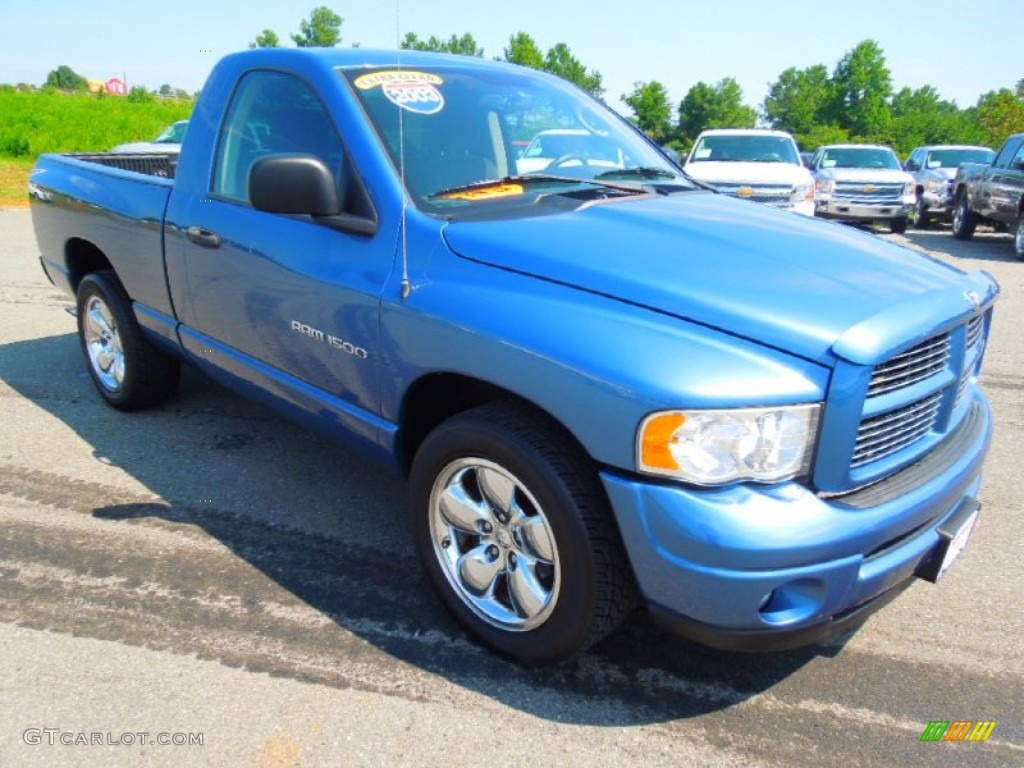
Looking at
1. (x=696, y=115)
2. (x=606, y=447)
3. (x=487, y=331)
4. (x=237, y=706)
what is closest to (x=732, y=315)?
(x=606, y=447)

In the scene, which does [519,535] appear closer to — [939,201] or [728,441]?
[728,441]

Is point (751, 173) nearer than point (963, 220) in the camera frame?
Yes

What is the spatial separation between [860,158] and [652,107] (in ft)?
110

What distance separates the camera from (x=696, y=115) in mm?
49344

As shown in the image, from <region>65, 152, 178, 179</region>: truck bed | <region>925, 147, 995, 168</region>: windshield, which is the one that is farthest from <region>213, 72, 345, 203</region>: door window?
<region>925, 147, 995, 168</region>: windshield

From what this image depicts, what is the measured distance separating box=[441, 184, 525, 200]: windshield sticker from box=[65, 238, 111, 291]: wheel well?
2.92 meters

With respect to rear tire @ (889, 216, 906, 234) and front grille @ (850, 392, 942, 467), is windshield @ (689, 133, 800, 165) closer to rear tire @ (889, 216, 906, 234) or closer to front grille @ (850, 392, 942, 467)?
rear tire @ (889, 216, 906, 234)

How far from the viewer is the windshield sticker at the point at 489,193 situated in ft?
9.23

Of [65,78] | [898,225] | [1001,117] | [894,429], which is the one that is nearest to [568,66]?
[1001,117]

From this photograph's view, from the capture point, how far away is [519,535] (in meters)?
2.44

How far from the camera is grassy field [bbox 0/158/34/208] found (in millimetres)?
16453

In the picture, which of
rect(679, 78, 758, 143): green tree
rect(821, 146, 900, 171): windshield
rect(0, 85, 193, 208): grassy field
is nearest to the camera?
rect(821, 146, 900, 171): windshield

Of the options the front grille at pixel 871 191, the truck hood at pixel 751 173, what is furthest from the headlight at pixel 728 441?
the front grille at pixel 871 191

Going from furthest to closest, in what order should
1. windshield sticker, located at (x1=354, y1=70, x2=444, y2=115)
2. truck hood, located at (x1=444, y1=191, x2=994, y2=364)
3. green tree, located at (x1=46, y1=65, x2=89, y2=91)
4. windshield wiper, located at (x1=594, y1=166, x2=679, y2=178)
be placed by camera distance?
green tree, located at (x1=46, y1=65, x2=89, y2=91) < windshield wiper, located at (x1=594, y1=166, x2=679, y2=178) < windshield sticker, located at (x1=354, y1=70, x2=444, y2=115) < truck hood, located at (x1=444, y1=191, x2=994, y2=364)
